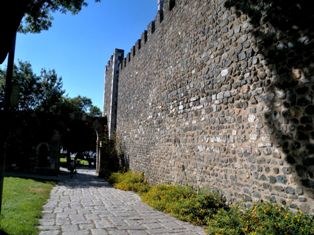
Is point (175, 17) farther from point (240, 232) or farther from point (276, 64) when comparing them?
point (240, 232)

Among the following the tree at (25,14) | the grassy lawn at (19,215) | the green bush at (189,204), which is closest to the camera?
the tree at (25,14)

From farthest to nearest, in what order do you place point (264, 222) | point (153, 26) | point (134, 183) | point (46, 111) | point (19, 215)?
1. point (46, 111)
2. point (153, 26)
3. point (134, 183)
4. point (19, 215)
5. point (264, 222)

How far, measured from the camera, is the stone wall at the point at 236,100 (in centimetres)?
516

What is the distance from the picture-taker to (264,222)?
16.0ft

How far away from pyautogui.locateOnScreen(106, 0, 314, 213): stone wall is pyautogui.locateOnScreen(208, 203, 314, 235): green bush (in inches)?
9.4

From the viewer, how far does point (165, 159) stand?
11.0 meters

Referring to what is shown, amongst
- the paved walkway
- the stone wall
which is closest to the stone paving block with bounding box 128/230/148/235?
the paved walkway

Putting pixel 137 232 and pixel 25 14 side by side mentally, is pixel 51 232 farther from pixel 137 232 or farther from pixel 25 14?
pixel 25 14

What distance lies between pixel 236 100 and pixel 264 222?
2.62 metres

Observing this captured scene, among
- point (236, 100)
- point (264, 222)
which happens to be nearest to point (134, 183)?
point (236, 100)

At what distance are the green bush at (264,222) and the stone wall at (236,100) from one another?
239 mm

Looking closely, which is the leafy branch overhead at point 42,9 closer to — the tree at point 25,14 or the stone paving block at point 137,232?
the tree at point 25,14

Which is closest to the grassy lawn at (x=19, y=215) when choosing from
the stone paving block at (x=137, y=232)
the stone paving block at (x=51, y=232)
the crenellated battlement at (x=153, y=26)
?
the stone paving block at (x=51, y=232)

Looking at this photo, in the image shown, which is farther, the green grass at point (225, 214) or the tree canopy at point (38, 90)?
the tree canopy at point (38, 90)
